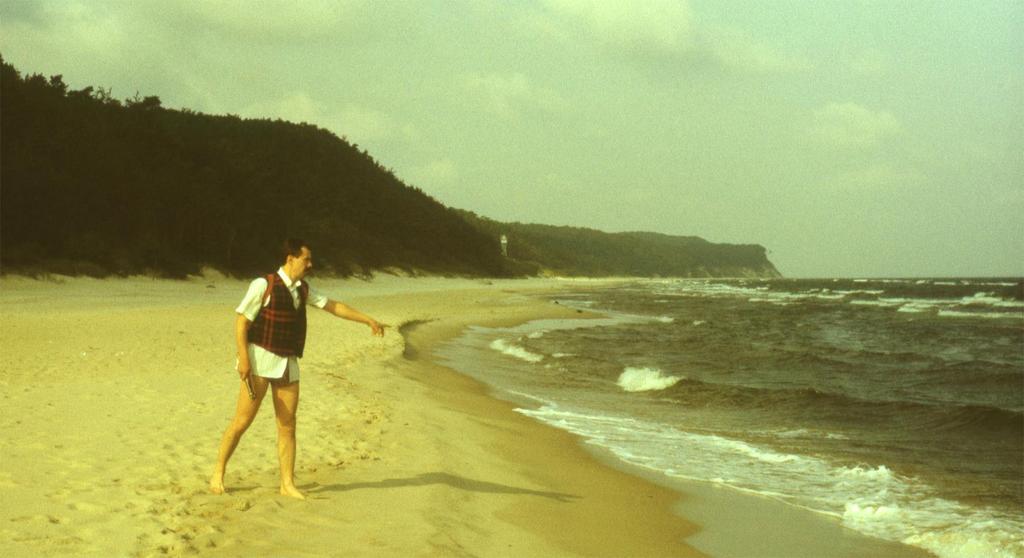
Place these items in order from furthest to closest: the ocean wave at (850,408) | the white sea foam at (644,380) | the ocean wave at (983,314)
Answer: the ocean wave at (983,314), the white sea foam at (644,380), the ocean wave at (850,408)

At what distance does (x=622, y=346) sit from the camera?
22516mm

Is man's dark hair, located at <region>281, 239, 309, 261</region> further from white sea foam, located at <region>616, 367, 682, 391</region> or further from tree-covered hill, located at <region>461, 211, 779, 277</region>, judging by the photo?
tree-covered hill, located at <region>461, 211, 779, 277</region>

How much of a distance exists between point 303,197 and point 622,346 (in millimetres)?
50345

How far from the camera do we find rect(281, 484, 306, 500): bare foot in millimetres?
5684

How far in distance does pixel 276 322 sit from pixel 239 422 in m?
0.68

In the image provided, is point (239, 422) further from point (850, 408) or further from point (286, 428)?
point (850, 408)

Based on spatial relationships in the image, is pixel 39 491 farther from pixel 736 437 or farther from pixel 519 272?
pixel 519 272

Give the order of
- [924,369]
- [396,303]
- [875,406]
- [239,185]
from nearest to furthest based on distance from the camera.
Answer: [875,406] < [924,369] < [396,303] < [239,185]

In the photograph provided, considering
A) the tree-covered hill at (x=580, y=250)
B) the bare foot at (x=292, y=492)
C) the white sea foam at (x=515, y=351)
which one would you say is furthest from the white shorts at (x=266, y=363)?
the tree-covered hill at (x=580, y=250)

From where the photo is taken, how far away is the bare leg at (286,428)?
222 inches

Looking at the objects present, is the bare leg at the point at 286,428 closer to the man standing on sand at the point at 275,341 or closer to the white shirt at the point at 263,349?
the man standing on sand at the point at 275,341

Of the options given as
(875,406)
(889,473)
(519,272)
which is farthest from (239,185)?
(519,272)

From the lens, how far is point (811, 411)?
42.8 ft

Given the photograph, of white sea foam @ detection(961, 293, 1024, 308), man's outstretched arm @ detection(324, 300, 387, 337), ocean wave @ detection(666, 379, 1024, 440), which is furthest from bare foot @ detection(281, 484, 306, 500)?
white sea foam @ detection(961, 293, 1024, 308)
